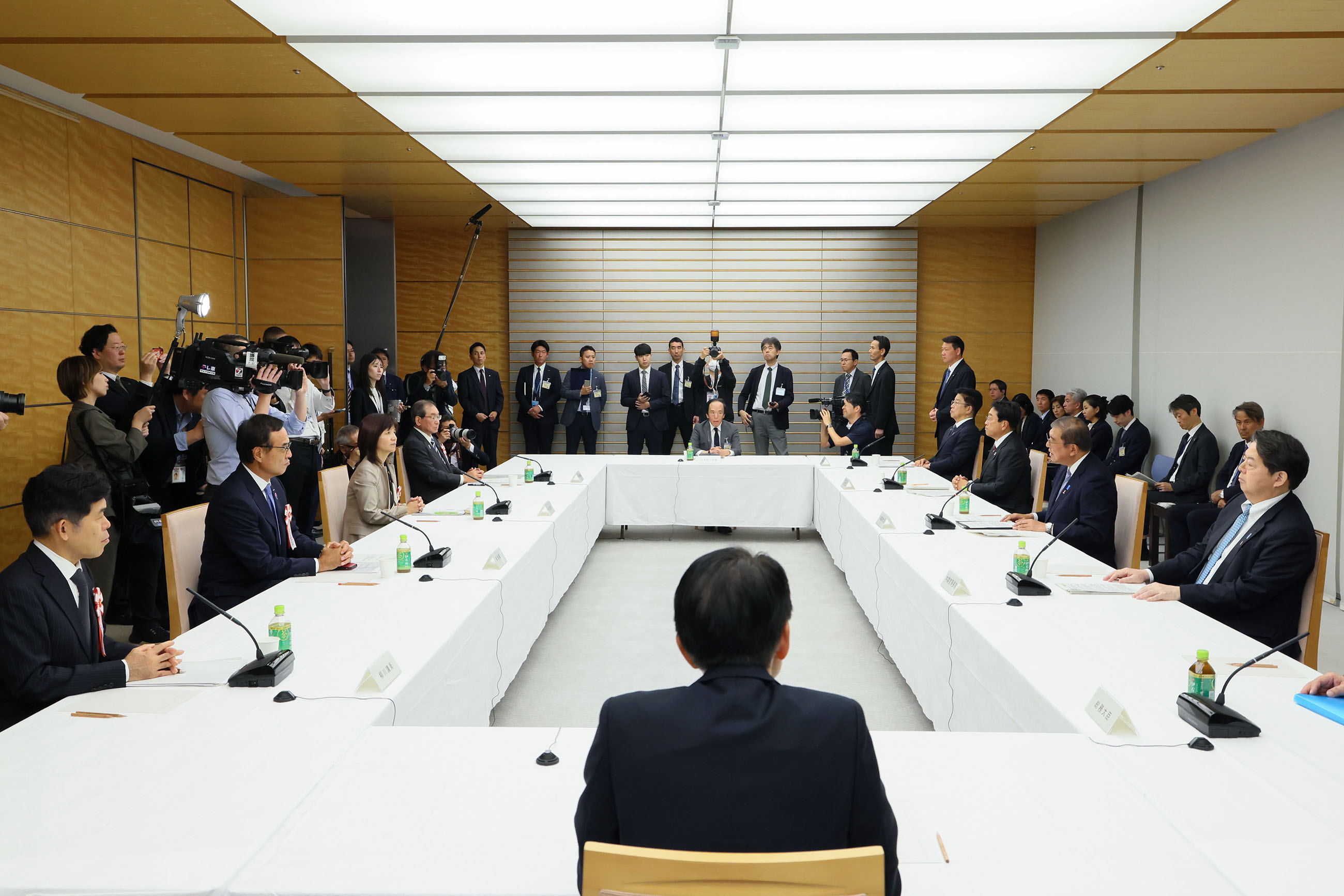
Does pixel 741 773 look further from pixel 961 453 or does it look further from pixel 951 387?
pixel 951 387

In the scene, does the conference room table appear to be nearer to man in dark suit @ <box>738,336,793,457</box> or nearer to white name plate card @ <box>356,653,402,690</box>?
white name plate card @ <box>356,653,402,690</box>

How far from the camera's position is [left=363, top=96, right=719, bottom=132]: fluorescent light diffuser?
4949 mm

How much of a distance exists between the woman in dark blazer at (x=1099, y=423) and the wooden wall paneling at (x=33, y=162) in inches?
312

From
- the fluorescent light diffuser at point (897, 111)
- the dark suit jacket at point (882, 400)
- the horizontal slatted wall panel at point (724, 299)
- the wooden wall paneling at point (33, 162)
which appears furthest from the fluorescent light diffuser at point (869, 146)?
the wooden wall paneling at point (33, 162)

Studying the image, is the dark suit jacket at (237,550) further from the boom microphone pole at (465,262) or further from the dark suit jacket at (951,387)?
the dark suit jacket at (951,387)

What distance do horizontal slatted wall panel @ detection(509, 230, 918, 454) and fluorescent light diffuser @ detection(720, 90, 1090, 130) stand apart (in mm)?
4684

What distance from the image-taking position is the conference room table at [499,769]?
144cm

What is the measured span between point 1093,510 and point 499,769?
3273mm

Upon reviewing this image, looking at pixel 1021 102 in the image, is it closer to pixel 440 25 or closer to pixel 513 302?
pixel 440 25

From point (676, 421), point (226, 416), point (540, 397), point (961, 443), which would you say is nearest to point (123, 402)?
point (226, 416)

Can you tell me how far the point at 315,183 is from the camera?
7.63m

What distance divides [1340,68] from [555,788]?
16.3 feet

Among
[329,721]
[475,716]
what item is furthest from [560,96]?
Answer: [329,721]

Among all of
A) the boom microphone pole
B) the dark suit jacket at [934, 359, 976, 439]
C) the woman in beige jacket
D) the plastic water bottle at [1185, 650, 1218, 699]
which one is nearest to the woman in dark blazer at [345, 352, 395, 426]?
the boom microphone pole
